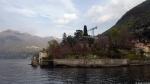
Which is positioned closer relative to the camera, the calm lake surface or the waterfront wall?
the calm lake surface

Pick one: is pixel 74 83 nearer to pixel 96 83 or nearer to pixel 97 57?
pixel 96 83

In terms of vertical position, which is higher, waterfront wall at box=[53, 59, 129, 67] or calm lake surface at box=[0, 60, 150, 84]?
waterfront wall at box=[53, 59, 129, 67]

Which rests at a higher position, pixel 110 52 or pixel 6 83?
pixel 110 52

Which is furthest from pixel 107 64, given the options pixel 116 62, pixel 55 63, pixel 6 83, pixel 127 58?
pixel 6 83

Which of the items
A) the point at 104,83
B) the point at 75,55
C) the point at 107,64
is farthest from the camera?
the point at 75,55

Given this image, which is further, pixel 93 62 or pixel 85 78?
pixel 93 62

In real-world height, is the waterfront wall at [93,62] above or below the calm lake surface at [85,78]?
above

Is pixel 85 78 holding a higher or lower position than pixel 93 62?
lower

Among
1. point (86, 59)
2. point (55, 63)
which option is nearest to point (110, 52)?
point (86, 59)

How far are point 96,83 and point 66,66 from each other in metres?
99.6

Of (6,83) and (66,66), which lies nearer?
(6,83)

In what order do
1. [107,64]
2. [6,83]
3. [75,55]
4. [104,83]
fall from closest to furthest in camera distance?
1. [104,83]
2. [6,83]
3. [107,64]
4. [75,55]

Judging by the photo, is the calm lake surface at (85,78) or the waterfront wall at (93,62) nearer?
the calm lake surface at (85,78)

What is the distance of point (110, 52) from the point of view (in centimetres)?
19938
